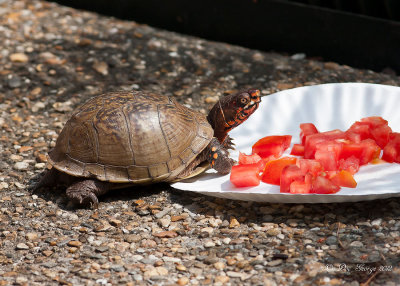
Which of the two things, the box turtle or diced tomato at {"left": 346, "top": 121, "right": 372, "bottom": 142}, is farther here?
diced tomato at {"left": 346, "top": 121, "right": 372, "bottom": 142}

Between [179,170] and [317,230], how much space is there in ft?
2.86

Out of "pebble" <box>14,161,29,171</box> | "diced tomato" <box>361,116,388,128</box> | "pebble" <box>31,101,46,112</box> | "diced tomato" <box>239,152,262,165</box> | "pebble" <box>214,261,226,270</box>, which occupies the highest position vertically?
"diced tomato" <box>361,116,388,128</box>

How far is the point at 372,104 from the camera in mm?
3725

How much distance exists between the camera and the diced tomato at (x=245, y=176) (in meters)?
3.14

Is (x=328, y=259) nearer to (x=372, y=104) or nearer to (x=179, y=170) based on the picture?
(x=179, y=170)

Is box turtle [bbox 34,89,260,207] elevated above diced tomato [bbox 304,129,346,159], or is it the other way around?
diced tomato [bbox 304,129,346,159]

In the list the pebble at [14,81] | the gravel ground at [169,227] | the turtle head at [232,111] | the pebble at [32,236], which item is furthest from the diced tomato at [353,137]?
the pebble at [14,81]

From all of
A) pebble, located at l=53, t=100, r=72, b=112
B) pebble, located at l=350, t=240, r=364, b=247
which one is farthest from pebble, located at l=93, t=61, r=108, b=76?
→ pebble, located at l=350, t=240, r=364, b=247

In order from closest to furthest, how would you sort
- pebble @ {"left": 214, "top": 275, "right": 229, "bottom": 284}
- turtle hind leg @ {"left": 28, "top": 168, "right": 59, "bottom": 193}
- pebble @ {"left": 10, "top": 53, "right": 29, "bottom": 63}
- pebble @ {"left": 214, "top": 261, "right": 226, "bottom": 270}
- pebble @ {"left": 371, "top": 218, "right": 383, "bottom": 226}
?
pebble @ {"left": 214, "top": 275, "right": 229, "bottom": 284} → pebble @ {"left": 214, "top": 261, "right": 226, "bottom": 270} → pebble @ {"left": 371, "top": 218, "right": 383, "bottom": 226} → turtle hind leg @ {"left": 28, "top": 168, "right": 59, "bottom": 193} → pebble @ {"left": 10, "top": 53, "right": 29, "bottom": 63}

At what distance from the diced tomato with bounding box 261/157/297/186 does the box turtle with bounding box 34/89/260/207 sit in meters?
0.24

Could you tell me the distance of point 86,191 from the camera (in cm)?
323

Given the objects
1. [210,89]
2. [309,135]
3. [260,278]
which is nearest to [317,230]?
[260,278]

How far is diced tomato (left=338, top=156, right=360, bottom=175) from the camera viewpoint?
3.18 meters

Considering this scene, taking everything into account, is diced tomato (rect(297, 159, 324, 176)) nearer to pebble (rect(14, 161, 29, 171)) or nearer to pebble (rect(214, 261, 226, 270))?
pebble (rect(214, 261, 226, 270))
